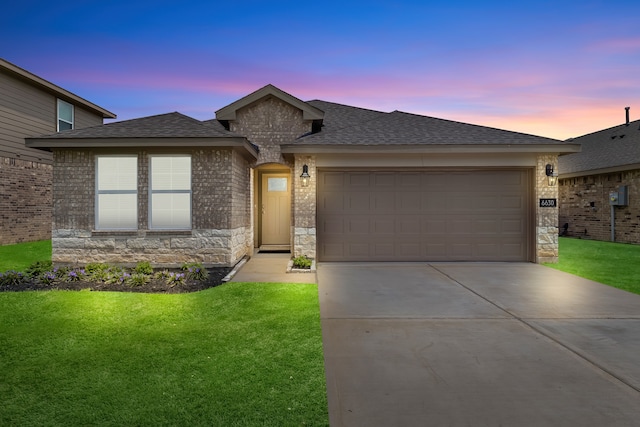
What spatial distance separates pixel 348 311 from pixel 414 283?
248 centimetres

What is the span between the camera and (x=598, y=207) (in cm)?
1738

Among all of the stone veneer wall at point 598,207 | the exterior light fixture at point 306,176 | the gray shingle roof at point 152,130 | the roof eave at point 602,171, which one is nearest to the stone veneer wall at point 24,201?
the gray shingle roof at point 152,130

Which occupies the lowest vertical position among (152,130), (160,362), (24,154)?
(160,362)

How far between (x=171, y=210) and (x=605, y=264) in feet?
38.7

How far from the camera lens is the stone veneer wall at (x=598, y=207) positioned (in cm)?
1553

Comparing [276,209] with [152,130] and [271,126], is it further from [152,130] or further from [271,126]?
[152,130]

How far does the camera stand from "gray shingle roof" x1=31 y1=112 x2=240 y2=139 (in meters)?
8.95

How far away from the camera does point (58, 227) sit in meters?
9.24

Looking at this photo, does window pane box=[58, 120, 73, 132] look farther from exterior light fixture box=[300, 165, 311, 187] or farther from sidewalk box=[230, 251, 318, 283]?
exterior light fixture box=[300, 165, 311, 187]

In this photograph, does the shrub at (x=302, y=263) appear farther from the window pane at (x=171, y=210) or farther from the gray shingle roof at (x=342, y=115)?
the gray shingle roof at (x=342, y=115)

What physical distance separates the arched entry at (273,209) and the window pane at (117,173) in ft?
13.0

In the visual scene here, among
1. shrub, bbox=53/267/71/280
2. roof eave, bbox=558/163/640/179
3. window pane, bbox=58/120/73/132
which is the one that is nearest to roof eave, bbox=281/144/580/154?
shrub, bbox=53/267/71/280

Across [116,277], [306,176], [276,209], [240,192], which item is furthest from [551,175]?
[116,277]

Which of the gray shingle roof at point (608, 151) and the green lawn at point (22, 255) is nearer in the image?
the green lawn at point (22, 255)
